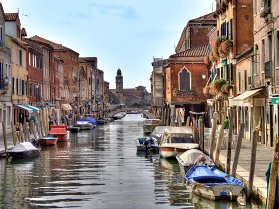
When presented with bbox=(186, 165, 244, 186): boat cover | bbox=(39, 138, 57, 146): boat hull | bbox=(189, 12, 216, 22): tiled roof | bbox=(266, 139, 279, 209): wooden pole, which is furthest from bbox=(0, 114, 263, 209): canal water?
bbox=(189, 12, 216, 22): tiled roof

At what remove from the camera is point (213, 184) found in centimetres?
1608

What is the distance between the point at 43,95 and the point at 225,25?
27726mm

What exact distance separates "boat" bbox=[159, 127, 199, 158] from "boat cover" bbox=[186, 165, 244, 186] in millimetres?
9627

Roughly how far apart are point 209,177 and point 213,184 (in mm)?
1049

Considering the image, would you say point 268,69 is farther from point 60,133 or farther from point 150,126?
point 150,126

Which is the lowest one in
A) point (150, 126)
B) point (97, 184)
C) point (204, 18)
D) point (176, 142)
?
point (97, 184)

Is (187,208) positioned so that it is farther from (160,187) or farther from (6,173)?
(6,173)

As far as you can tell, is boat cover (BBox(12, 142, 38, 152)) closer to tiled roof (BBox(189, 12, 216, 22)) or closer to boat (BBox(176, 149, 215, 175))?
boat (BBox(176, 149, 215, 175))

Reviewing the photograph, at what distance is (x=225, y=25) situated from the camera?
125ft

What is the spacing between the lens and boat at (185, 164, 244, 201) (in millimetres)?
15875

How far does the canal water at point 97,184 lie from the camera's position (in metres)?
16.3

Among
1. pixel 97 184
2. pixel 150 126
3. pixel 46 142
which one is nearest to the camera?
pixel 97 184

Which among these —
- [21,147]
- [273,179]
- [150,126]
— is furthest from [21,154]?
[150,126]

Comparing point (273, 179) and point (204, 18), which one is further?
point (204, 18)
